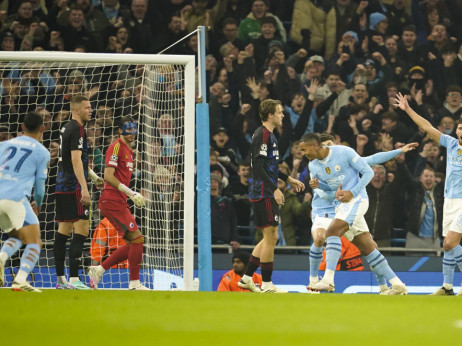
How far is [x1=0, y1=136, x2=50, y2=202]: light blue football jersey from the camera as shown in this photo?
26.1 ft

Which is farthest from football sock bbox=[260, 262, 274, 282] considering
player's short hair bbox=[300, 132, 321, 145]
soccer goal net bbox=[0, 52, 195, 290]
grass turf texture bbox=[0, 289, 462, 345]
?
player's short hair bbox=[300, 132, 321, 145]

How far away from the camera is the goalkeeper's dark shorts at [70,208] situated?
→ 9.40 meters

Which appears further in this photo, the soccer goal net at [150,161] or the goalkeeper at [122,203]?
the soccer goal net at [150,161]

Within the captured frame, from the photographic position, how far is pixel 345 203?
30.7 ft

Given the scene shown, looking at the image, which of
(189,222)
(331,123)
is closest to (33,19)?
(331,123)

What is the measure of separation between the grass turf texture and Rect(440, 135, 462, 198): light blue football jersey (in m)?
1.94

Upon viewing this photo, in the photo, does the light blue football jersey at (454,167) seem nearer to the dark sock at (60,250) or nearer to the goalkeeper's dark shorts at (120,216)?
the goalkeeper's dark shorts at (120,216)

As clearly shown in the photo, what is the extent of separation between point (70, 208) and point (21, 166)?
→ 1.53 metres

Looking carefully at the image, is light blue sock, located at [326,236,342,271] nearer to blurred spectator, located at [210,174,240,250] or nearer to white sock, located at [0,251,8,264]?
blurred spectator, located at [210,174,240,250]

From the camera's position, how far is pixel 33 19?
571 inches

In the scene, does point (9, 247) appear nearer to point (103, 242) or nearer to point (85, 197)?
point (85, 197)

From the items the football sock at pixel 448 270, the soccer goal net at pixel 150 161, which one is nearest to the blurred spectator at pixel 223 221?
the soccer goal net at pixel 150 161

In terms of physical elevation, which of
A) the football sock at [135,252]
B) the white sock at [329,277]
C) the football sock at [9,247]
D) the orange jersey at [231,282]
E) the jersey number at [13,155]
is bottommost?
the orange jersey at [231,282]

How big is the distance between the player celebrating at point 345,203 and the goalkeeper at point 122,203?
2.01 meters
